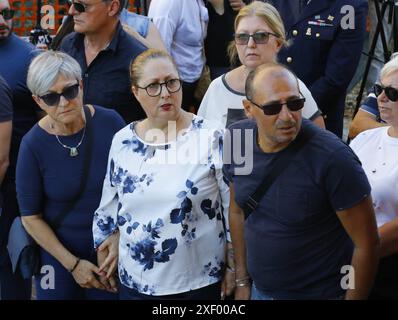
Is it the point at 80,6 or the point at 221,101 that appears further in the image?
the point at 80,6

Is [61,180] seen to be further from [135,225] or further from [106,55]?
[106,55]

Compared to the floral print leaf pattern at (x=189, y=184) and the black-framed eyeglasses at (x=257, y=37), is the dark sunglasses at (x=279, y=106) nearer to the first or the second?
the floral print leaf pattern at (x=189, y=184)

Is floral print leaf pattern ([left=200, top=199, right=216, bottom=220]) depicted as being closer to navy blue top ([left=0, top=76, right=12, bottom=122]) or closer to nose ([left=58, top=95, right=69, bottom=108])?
nose ([left=58, top=95, right=69, bottom=108])

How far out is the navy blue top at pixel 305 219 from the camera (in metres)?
2.10

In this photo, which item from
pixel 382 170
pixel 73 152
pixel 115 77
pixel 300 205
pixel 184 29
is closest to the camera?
pixel 300 205

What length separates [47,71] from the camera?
106 inches

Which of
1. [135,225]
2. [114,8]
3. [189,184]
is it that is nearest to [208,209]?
[189,184]

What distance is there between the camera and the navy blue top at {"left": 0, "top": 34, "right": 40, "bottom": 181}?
323cm

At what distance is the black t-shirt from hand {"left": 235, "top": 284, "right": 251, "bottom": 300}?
2.36 metres

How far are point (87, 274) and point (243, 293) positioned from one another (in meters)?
0.67

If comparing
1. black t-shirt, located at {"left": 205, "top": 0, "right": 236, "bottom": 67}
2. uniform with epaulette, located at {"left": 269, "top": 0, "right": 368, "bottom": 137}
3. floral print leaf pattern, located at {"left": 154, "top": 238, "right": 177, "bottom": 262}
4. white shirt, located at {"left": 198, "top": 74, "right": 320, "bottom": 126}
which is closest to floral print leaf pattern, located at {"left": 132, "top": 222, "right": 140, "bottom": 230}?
floral print leaf pattern, located at {"left": 154, "top": 238, "right": 177, "bottom": 262}

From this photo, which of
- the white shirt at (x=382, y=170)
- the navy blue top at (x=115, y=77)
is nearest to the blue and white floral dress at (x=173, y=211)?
the white shirt at (x=382, y=170)

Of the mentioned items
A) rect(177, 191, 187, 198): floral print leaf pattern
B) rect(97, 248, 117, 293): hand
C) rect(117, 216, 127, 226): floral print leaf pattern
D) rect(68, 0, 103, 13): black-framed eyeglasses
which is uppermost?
rect(68, 0, 103, 13): black-framed eyeglasses
